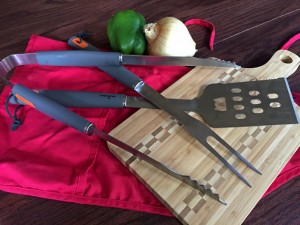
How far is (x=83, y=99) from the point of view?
48cm

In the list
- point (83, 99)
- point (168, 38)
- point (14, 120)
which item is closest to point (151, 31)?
point (168, 38)

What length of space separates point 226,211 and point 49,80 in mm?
374

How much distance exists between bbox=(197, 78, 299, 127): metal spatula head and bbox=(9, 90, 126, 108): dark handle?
0.13 meters

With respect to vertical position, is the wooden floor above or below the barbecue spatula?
above

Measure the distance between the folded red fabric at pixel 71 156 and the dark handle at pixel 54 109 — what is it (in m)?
0.05

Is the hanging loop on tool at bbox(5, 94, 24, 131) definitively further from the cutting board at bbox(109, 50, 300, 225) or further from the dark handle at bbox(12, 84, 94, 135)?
the cutting board at bbox(109, 50, 300, 225)

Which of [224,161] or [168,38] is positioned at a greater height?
[168,38]

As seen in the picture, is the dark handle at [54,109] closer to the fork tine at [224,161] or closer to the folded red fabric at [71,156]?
the folded red fabric at [71,156]

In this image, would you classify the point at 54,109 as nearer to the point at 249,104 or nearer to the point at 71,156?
the point at 71,156

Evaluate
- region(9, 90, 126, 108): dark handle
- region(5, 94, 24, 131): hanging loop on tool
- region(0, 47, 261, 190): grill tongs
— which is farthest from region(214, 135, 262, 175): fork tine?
region(5, 94, 24, 131): hanging loop on tool

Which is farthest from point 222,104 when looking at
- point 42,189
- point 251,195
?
point 42,189

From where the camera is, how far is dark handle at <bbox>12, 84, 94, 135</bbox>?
42 centimetres

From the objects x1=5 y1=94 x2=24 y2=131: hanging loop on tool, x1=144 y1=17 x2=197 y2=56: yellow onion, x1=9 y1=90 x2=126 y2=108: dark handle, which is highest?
x1=144 y1=17 x2=197 y2=56: yellow onion

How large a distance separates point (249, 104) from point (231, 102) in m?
Answer: 0.03
